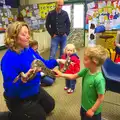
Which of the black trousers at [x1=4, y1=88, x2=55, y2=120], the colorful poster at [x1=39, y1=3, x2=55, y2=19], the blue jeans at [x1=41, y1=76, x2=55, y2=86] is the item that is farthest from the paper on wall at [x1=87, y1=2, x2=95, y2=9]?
the black trousers at [x1=4, y1=88, x2=55, y2=120]

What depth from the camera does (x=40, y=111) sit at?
5.78 feet

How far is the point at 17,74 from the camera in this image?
61.8 inches

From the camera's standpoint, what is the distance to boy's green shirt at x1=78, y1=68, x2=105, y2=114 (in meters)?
1.43

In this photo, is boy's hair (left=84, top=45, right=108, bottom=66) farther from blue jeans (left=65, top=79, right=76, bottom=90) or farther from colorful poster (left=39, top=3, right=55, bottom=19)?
colorful poster (left=39, top=3, right=55, bottom=19)

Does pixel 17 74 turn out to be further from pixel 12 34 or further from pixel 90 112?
pixel 90 112

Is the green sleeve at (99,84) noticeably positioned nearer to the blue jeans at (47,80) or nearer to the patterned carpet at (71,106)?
the patterned carpet at (71,106)

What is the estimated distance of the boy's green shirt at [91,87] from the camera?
56.5 inches

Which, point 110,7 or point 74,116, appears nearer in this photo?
point 74,116

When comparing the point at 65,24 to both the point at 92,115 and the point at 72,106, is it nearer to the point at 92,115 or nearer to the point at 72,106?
the point at 72,106

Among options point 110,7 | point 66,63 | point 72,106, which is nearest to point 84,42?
point 110,7

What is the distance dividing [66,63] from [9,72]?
56 cm

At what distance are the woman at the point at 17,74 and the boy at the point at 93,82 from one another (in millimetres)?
413

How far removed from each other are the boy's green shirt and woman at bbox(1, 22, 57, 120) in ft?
1.33

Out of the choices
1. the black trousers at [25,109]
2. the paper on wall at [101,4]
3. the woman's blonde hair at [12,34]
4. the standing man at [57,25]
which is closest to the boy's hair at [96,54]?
the woman's blonde hair at [12,34]
